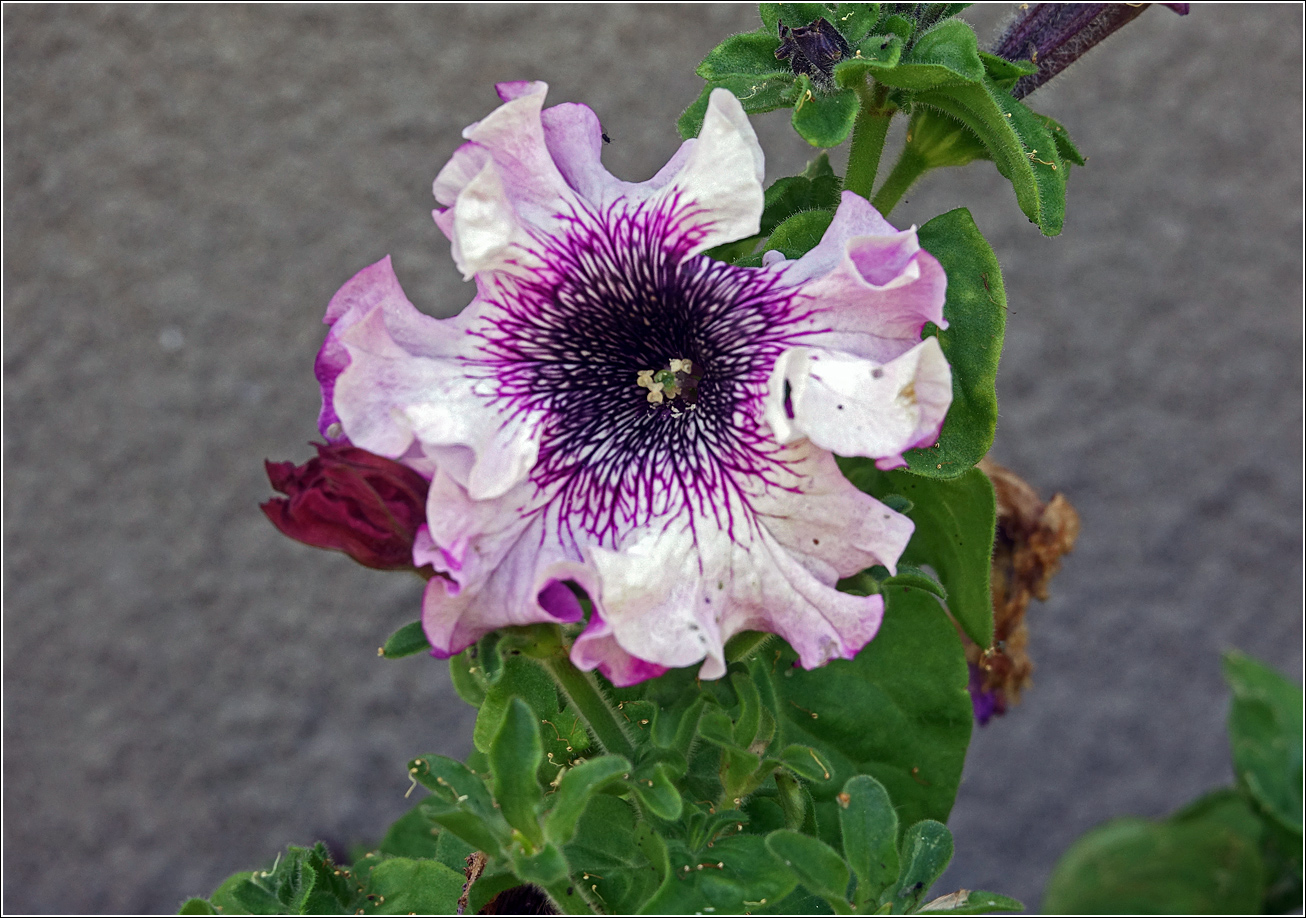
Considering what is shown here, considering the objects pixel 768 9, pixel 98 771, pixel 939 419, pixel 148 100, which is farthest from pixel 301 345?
pixel 939 419

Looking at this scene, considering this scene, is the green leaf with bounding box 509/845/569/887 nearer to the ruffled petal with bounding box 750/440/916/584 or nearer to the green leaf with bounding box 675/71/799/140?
the ruffled petal with bounding box 750/440/916/584

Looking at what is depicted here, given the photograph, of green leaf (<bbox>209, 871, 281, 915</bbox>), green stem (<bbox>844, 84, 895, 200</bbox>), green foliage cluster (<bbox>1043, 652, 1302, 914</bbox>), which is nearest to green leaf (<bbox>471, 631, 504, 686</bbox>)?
green leaf (<bbox>209, 871, 281, 915</bbox>)

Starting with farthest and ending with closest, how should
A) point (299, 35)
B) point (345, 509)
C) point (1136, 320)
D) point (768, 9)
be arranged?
point (1136, 320) < point (299, 35) < point (768, 9) < point (345, 509)

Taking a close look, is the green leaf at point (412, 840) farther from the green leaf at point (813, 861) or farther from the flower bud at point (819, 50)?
the flower bud at point (819, 50)

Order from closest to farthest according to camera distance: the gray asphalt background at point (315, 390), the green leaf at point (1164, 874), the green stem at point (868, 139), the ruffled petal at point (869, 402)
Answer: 1. the ruffled petal at point (869, 402)
2. the green stem at point (868, 139)
3. the green leaf at point (1164, 874)
4. the gray asphalt background at point (315, 390)

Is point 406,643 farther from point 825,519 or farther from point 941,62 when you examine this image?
point 941,62

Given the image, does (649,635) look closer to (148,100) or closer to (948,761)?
(948,761)

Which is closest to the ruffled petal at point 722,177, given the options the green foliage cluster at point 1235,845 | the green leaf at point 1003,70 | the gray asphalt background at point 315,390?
the green leaf at point 1003,70
